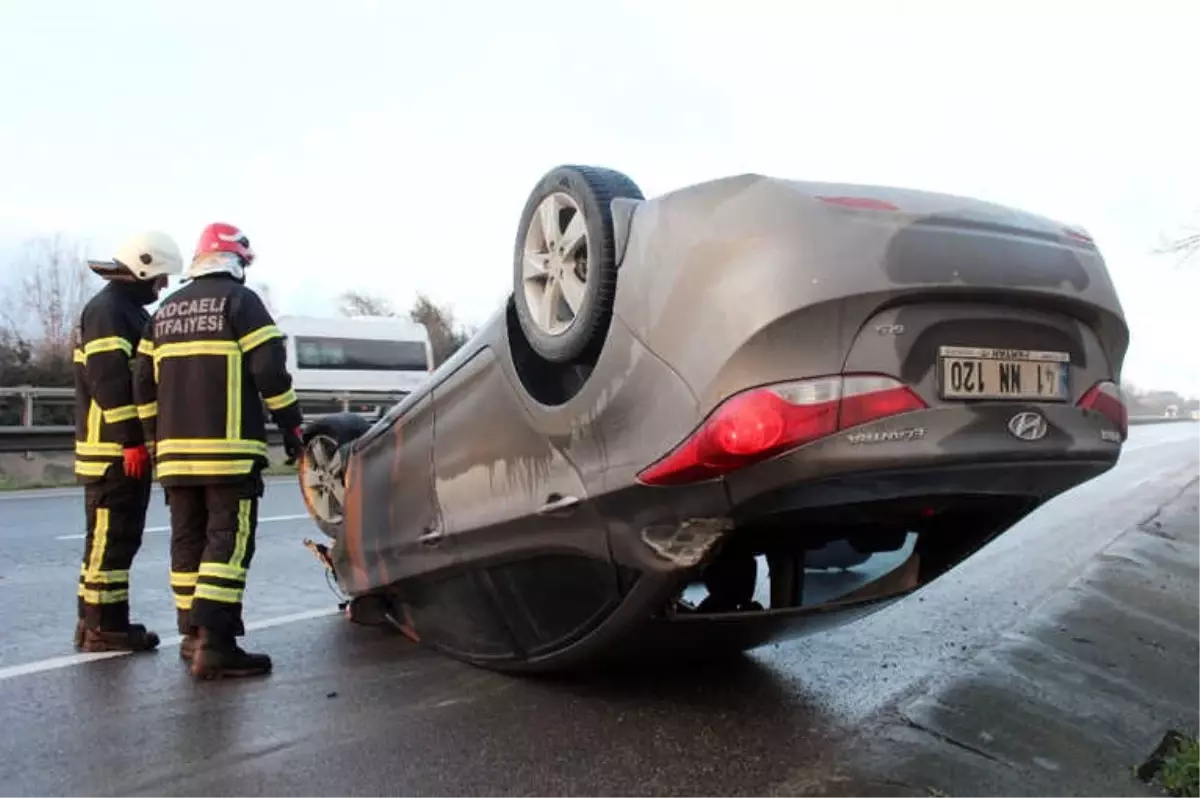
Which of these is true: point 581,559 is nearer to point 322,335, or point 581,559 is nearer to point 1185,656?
point 1185,656

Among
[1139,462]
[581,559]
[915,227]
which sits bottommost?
[1139,462]

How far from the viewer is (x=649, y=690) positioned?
3609 mm

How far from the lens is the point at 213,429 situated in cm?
388

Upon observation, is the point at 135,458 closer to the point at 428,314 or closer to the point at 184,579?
the point at 184,579

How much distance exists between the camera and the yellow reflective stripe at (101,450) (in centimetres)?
424

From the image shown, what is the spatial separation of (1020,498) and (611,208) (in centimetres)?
143

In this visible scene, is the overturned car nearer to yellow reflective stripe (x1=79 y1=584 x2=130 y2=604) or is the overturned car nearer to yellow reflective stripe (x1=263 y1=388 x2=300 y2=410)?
yellow reflective stripe (x1=263 y1=388 x2=300 y2=410)

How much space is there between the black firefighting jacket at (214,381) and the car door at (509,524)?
869mm

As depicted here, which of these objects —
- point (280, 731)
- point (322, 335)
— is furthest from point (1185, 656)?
point (322, 335)

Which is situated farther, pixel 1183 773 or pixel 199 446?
pixel 199 446

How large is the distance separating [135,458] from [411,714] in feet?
5.77

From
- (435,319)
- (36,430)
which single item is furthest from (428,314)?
(36,430)

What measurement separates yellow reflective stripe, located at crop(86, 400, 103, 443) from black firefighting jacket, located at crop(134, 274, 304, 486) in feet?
1.43

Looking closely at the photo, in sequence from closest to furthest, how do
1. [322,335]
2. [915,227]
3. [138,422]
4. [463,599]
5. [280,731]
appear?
[915,227] < [280,731] < [463,599] < [138,422] < [322,335]
